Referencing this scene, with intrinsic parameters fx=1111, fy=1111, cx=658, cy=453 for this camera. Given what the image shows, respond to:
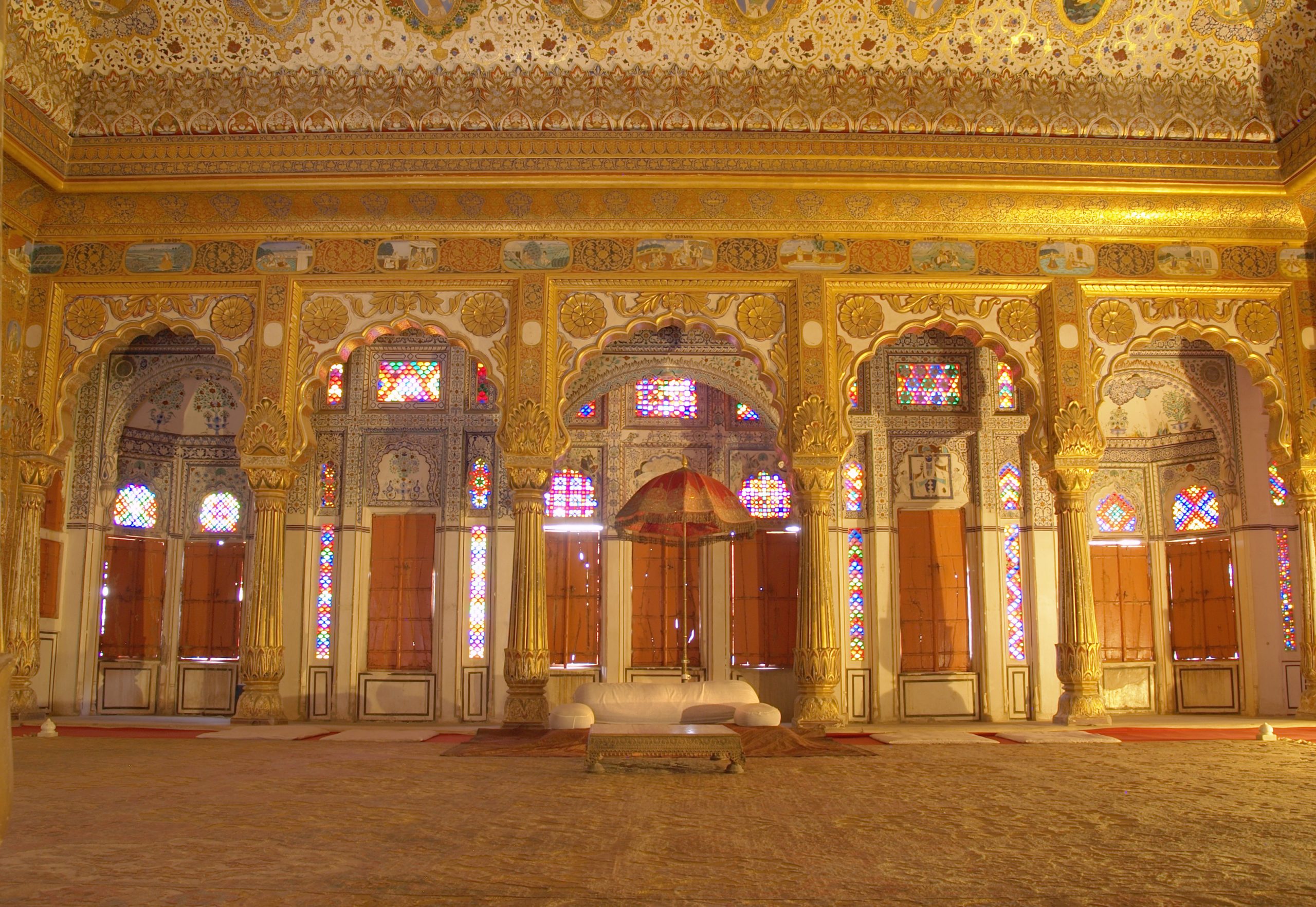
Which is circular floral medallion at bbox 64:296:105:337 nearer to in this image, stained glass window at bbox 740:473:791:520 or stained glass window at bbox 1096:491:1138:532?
stained glass window at bbox 740:473:791:520

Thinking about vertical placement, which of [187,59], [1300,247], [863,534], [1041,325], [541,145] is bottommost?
[863,534]

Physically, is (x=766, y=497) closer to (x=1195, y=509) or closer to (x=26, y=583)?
(x=1195, y=509)

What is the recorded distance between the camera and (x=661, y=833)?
193 inches

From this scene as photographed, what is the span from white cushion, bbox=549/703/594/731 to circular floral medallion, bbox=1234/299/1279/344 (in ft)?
26.4

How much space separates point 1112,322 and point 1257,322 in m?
1.58

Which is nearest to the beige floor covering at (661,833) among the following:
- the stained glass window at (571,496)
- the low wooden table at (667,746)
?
the low wooden table at (667,746)

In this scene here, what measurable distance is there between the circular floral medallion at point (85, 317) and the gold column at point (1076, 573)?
10.2 metres

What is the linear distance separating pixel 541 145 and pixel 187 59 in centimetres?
374

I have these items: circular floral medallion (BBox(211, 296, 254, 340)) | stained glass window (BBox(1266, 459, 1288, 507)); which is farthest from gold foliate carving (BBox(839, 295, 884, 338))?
circular floral medallion (BBox(211, 296, 254, 340))

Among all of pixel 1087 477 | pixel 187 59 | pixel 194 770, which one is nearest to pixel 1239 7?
pixel 1087 477

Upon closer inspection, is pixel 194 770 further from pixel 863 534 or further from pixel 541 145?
pixel 863 534

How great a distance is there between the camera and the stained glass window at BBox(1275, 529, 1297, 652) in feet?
44.2

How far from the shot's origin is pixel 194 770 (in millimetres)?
7355

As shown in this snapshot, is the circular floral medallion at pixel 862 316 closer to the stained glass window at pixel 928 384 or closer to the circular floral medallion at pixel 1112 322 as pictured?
the circular floral medallion at pixel 1112 322
